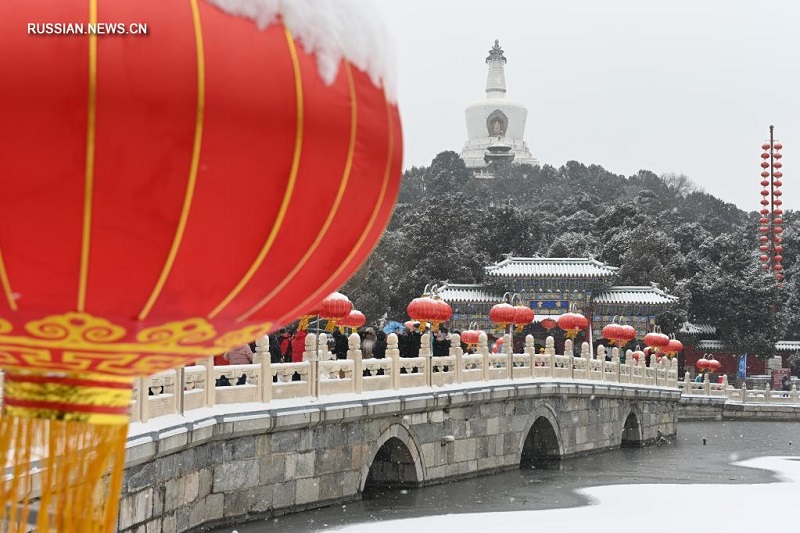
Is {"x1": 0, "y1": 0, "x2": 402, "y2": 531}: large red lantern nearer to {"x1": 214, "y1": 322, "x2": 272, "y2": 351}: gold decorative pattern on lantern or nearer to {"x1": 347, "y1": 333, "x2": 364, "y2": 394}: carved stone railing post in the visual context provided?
{"x1": 214, "y1": 322, "x2": 272, "y2": 351}: gold decorative pattern on lantern

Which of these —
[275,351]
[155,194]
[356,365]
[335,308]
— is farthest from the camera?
[335,308]

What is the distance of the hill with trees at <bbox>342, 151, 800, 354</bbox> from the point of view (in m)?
35.3

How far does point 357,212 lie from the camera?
125 inches

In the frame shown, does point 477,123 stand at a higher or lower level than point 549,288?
higher

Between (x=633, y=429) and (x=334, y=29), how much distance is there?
71.5ft

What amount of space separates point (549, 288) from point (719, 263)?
965 cm

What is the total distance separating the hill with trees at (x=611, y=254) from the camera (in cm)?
3531

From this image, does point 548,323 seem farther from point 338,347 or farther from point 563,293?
point 338,347

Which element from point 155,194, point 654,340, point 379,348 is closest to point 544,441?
point 379,348

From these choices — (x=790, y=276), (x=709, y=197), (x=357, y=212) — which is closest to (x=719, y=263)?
(x=790, y=276)

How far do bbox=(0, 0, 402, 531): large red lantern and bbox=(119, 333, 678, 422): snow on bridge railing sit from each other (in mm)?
4837

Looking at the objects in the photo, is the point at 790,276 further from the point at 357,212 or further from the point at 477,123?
the point at 357,212

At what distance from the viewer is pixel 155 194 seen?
2732mm

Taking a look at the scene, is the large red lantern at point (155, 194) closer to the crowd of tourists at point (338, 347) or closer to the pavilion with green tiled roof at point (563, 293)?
the crowd of tourists at point (338, 347)
